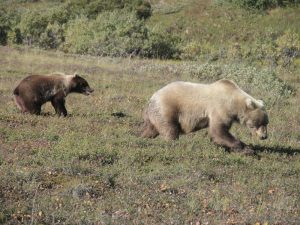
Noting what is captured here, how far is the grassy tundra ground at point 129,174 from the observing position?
272 inches

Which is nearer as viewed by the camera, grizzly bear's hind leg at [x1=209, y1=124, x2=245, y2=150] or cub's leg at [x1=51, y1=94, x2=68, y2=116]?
grizzly bear's hind leg at [x1=209, y1=124, x2=245, y2=150]

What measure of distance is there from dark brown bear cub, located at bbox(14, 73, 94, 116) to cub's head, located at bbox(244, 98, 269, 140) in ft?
17.2

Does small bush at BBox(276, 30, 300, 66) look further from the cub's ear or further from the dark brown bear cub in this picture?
the cub's ear

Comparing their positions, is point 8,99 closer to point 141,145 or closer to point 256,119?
point 141,145

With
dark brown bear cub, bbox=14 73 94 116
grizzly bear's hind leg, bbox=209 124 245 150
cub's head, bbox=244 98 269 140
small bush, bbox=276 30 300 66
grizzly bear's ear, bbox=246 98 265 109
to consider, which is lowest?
small bush, bbox=276 30 300 66

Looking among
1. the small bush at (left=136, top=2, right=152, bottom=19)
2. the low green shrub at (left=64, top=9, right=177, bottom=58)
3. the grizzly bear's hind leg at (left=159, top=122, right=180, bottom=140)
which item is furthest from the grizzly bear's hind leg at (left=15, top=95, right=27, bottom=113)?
the small bush at (left=136, top=2, right=152, bottom=19)

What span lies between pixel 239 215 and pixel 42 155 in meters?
3.71

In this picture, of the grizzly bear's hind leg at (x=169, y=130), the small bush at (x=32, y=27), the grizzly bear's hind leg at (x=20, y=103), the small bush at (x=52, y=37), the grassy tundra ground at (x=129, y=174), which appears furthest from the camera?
the small bush at (x=32, y=27)

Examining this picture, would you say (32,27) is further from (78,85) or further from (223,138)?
(223,138)

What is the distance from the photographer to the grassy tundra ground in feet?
22.6

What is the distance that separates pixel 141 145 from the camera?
10.7 metres

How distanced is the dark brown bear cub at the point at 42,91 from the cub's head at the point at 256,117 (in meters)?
5.24

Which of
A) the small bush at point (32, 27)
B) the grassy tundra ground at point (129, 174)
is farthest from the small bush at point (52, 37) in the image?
the grassy tundra ground at point (129, 174)

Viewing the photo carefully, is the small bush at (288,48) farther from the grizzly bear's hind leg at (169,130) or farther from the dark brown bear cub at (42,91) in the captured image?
the grizzly bear's hind leg at (169,130)
